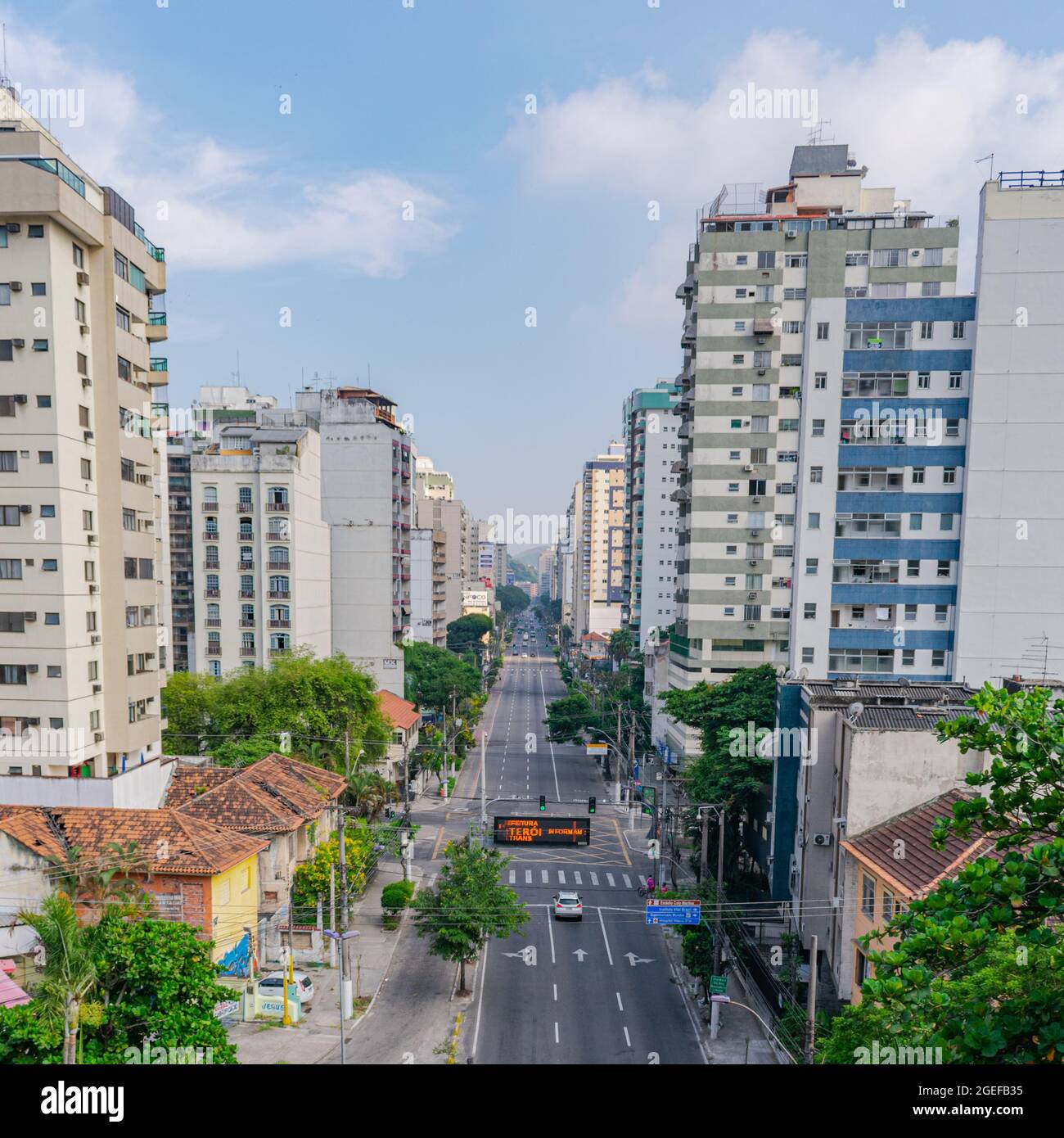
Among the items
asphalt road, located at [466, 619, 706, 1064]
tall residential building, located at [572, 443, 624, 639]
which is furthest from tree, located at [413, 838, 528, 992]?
tall residential building, located at [572, 443, 624, 639]

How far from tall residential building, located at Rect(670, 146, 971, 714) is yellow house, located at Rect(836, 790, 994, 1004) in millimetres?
24735

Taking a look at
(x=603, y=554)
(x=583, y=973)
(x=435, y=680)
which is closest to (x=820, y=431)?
(x=583, y=973)

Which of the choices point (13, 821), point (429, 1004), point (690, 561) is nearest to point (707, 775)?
point (429, 1004)

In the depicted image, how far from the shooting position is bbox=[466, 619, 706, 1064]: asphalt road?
25000 mm

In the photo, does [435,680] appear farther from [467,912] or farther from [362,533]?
[467,912]

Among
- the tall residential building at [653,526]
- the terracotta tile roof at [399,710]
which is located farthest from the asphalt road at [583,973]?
the tall residential building at [653,526]

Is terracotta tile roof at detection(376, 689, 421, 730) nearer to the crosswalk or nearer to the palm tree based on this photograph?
the crosswalk

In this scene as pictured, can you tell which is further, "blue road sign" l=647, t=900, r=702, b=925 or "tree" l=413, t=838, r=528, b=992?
"tree" l=413, t=838, r=528, b=992

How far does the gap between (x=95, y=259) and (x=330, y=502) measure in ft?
106

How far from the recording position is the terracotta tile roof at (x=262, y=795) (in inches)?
1145

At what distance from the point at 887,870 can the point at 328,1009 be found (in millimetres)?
19151

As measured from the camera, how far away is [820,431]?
153 feet

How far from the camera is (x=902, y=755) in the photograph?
24.9 m
